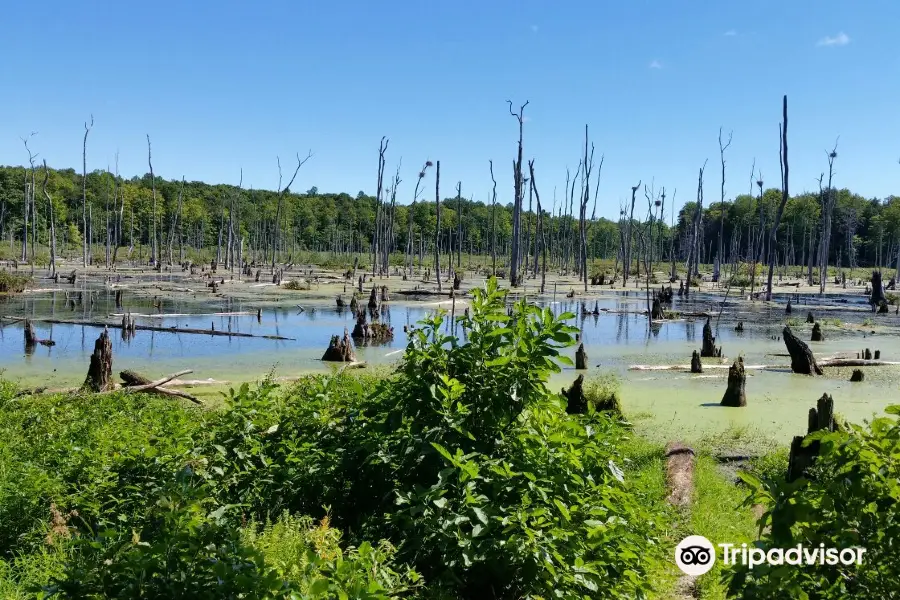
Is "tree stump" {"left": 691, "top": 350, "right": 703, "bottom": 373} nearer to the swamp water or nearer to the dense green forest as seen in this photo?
the swamp water

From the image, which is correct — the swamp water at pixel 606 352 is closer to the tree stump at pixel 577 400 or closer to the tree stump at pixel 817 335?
the tree stump at pixel 817 335

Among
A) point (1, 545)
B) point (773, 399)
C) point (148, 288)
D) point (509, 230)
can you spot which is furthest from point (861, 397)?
point (509, 230)

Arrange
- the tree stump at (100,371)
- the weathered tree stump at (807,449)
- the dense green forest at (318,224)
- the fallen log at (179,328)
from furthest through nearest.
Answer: the dense green forest at (318,224) → the fallen log at (179,328) → the tree stump at (100,371) → the weathered tree stump at (807,449)

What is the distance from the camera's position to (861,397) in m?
13.2

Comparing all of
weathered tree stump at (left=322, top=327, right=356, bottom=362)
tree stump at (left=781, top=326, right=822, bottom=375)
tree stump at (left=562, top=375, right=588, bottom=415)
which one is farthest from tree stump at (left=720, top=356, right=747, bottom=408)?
weathered tree stump at (left=322, top=327, right=356, bottom=362)

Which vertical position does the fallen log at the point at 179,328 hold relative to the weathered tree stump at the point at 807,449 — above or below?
below

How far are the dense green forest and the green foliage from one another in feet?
188

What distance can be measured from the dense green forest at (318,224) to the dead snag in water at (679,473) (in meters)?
52.0

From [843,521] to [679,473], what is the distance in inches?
207

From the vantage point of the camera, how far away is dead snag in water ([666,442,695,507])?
24.6 feet

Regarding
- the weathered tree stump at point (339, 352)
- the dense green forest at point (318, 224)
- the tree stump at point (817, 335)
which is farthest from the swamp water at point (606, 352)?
the dense green forest at point (318, 224)

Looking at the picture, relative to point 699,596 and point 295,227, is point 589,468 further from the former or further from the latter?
point 295,227


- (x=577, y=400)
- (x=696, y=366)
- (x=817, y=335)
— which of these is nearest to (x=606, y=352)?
(x=696, y=366)

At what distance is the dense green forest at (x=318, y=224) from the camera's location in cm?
7669
